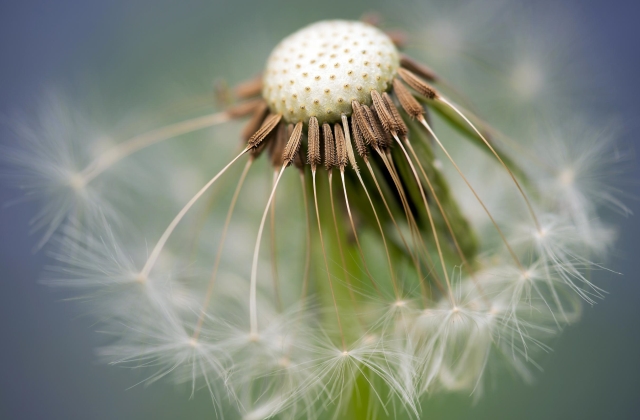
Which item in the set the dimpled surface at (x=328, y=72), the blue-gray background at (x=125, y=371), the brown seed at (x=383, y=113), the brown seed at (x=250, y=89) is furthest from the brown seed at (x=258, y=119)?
the blue-gray background at (x=125, y=371)

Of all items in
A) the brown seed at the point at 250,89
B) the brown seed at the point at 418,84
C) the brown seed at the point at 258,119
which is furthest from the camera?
the brown seed at the point at 250,89

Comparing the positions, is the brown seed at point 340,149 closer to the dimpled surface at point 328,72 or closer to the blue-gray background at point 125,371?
the dimpled surface at point 328,72

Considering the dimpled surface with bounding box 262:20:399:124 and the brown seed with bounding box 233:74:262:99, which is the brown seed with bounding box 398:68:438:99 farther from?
the brown seed with bounding box 233:74:262:99

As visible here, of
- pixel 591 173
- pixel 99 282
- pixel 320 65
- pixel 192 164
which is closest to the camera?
pixel 320 65

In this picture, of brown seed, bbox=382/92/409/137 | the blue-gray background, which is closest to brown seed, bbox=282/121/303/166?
brown seed, bbox=382/92/409/137

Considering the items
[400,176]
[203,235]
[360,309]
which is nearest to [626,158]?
[400,176]

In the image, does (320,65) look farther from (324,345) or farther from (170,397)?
(170,397)
